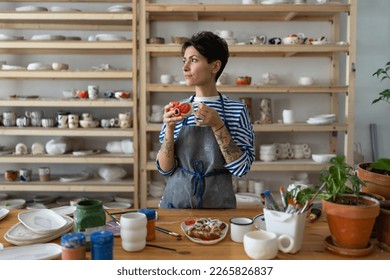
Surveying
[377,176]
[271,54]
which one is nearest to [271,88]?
[271,54]

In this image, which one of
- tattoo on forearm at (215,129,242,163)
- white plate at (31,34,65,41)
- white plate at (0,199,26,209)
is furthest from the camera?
white plate at (0,199,26,209)

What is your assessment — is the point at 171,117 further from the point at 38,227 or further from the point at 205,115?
the point at 38,227

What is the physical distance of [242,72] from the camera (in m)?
3.91

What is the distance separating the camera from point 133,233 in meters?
1.30

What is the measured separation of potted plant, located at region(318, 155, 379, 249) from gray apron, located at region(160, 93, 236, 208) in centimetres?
74

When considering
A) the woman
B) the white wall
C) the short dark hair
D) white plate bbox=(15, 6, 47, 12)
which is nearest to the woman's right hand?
the woman

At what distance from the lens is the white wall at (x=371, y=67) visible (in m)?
3.93

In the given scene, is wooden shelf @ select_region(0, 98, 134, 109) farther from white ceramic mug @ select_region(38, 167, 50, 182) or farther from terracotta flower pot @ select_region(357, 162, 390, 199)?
terracotta flower pot @ select_region(357, 162, 390, 199)

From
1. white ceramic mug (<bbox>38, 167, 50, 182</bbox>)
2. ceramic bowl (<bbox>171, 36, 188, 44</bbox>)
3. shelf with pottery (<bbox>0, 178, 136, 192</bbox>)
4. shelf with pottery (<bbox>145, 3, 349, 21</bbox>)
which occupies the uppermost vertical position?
shelf with pottery (<bbox>145, 3, 349, 21</bbox>)

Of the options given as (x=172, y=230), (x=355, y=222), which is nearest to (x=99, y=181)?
(x=172, y=230)

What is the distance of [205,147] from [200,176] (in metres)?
0.15

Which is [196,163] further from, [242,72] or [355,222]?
[242,72]

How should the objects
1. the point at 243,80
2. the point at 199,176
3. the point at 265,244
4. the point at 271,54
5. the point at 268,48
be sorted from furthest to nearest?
the point at 271,54 → the point at 243,80 → the point at 268,48 → the point at 199,176 → the point at 265,244

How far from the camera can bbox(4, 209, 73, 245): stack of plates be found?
1.39 m
